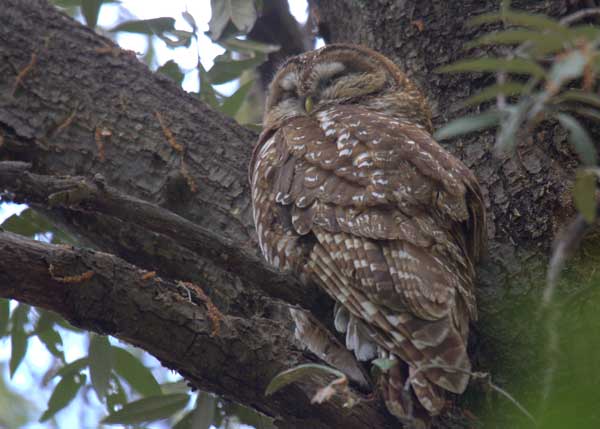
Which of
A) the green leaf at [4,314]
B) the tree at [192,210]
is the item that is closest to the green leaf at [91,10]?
the tree at [192,210]

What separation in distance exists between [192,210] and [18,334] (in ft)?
3.35

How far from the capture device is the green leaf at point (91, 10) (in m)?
3.37

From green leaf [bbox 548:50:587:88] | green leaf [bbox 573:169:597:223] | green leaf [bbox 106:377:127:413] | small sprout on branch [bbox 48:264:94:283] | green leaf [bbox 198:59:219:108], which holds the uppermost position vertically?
green leaf [bbox 198:59:219:108]

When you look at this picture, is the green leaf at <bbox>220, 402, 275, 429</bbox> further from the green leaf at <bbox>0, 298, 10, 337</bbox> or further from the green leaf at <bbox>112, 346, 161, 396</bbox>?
the green leaf at <bbox>0, 298, 10, 337</bbox>

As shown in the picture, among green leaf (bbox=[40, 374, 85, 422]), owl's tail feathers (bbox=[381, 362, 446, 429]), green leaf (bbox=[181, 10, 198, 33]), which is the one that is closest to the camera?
owl's tail feathers (bbox=[381, 362, 446, 429])

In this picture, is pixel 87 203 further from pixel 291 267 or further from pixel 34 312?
pixel 34 312

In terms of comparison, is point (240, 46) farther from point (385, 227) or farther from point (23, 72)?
point (385, 227)

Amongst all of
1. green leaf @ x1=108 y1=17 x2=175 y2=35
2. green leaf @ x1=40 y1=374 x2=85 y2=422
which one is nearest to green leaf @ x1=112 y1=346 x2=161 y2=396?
green leaf @ x1=40 y1=374 x2=85 y2=422

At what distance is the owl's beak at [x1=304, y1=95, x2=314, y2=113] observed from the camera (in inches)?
139

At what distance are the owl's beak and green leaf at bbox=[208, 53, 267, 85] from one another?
0.94 feet

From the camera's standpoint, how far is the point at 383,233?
2408 mm

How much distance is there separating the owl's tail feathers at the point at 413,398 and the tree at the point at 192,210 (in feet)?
0.25

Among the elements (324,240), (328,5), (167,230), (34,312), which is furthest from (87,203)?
(328,5)

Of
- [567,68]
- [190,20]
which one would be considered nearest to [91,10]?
[190,20]
